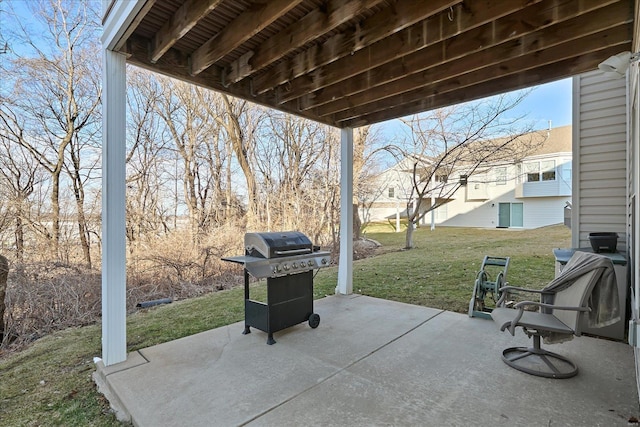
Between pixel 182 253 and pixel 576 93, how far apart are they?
23.2 ft

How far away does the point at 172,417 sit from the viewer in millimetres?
2086

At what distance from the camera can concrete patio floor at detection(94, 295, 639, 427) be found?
2.09 meters

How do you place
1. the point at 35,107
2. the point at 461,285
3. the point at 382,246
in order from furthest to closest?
the point at 382,246
the point at 35,107
the point at 461,285

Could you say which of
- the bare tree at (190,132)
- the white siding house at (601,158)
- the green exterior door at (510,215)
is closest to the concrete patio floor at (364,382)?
the white siding house at (601,158)

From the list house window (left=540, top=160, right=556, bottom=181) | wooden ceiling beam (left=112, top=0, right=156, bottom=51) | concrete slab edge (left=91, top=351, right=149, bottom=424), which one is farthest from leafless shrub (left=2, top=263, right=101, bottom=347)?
house window (left=540, top=160, right=556, bottom=181)

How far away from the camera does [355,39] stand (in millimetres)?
2791

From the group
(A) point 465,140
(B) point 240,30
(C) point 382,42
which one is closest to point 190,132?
(B) point 240,30

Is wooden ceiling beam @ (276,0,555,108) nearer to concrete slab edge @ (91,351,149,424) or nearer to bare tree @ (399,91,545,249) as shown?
concrete slab edge @ (91,351,149,424)

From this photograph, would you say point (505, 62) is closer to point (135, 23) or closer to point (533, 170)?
point (135, 23)

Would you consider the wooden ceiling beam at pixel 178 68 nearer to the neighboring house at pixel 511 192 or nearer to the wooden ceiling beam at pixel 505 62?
the wooden ceiling beam at pixel 505 62

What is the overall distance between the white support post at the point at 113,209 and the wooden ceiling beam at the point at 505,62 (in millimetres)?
2859

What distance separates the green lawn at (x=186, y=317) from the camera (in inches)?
90.0

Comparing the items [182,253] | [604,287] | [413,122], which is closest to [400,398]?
[604,287]

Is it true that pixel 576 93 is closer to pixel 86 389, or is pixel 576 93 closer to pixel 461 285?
pixel 461 285
